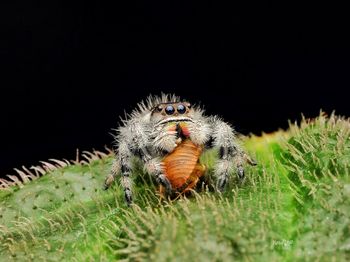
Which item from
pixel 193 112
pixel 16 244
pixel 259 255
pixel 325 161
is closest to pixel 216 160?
pixel 193 112

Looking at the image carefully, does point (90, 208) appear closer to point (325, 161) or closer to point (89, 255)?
point (89, 255)

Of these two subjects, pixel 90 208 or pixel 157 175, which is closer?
pixel 157 175

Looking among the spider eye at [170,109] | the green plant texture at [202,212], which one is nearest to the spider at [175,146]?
the spider eye at [170,109]

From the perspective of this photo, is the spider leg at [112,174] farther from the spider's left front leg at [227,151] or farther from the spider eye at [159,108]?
the spider's left front leg at [227,151]

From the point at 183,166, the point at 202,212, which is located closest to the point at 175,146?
the point at 183,166

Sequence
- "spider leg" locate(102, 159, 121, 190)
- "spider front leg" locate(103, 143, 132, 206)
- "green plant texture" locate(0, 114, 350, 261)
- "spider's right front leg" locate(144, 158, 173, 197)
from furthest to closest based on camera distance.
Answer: "spider leg" locate(102, 159, 121, 190) < "spider front leg" locate(103, 143, 132, 206) < "spider's right front leg" locate(144, 158, 173, 197) < "green plant texture" locate(0, 114, 350, 261)

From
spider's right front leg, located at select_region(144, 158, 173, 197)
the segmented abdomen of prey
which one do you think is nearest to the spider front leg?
spider's right front leg, located at select_region(144, 158, 173, 197)

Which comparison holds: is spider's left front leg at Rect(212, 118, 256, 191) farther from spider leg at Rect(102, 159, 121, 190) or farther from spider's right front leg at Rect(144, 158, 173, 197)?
spider leg at Rect(102, 159, 121, 190)
